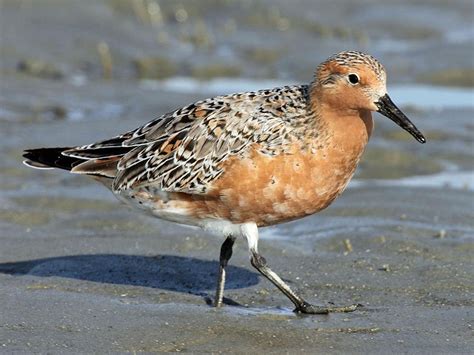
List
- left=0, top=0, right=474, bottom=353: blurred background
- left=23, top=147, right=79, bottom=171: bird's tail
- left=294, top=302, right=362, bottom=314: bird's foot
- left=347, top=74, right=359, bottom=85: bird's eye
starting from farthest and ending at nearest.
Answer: left=23, top=147, right=79, bottom=171: bird's tail, left=294, top=302, right=362, bottom=314: bird's foot, left=347, top=74, right=359, bottom=85: bird's eye, left=0, top=0, right=474, bottom=353: blurred background

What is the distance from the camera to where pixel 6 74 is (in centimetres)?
1747

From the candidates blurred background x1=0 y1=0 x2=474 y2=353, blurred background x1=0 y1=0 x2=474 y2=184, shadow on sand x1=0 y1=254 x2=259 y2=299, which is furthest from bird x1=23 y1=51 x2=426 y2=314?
blurred background x1=0 y1=0 x2=474 y2=184

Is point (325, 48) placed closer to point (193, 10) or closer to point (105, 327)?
point (193, 10)

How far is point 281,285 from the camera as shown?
27.2 ft

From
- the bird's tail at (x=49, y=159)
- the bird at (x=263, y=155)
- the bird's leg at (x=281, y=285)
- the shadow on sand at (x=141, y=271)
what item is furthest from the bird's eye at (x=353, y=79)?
the bird's tail at (x=49, y=159)

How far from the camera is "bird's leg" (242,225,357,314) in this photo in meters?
8.14

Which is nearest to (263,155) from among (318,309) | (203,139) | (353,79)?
(203,139)

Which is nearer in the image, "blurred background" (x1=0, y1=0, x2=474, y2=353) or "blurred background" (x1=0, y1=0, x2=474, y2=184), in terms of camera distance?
"blurred background" (x1=0, y1=0, x2=474, y2=353)

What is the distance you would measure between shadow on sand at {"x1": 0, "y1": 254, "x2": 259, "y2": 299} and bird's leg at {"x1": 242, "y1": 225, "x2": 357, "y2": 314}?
2.13 feet

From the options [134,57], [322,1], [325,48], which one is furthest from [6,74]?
[322,1]

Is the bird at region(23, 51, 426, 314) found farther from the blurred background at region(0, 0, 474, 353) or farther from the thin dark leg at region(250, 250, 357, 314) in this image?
the blurred background at region(0, 0, 474, 353)

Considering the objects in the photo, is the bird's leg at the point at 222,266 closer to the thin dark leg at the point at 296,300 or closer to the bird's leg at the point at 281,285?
the bird's leg at the point at 281,285

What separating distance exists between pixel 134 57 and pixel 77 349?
13.1 metres

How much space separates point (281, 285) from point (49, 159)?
232 centimetres
